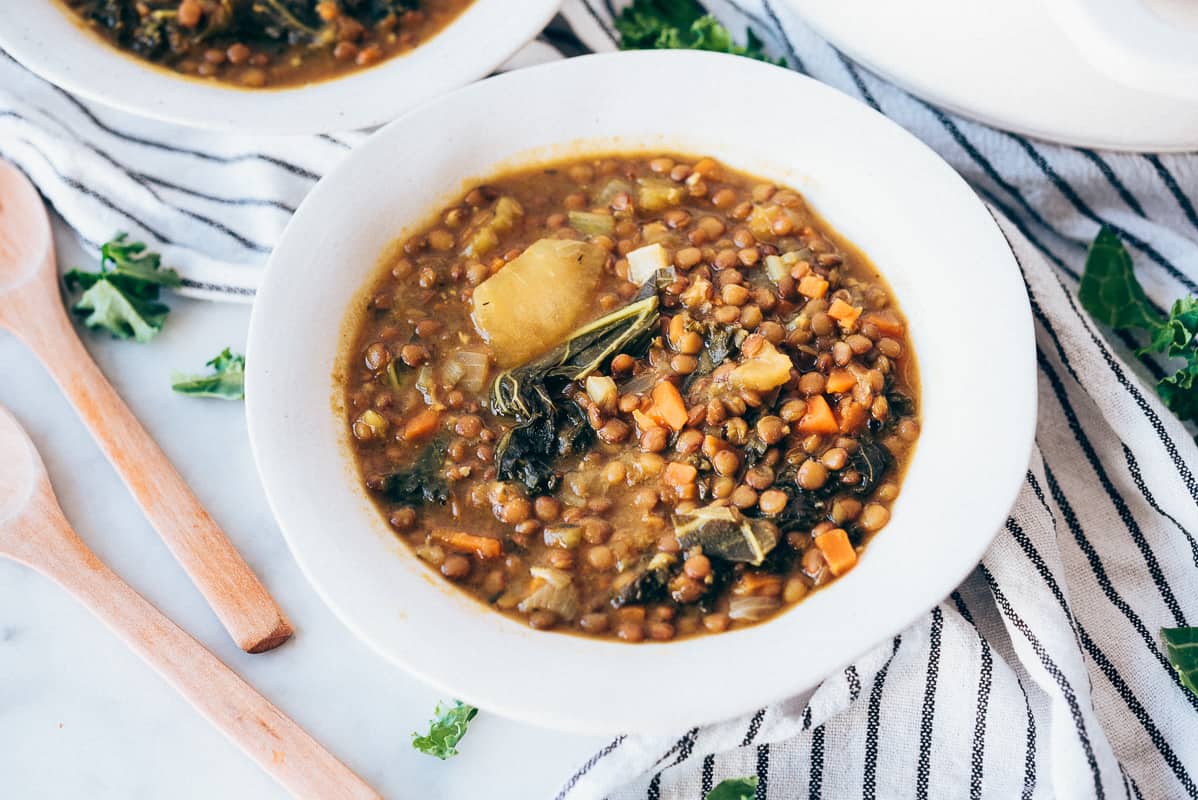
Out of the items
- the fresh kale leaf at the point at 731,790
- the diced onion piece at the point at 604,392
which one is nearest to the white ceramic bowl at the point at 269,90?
the diced onion piece at the point at 604,392

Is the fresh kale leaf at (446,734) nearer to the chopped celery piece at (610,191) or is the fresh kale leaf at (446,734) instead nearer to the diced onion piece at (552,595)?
the diced onion piece at (552,595)

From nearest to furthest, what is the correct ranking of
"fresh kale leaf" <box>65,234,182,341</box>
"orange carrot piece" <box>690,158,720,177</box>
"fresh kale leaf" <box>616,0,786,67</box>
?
"orange carrot piece" <box>690,158,720,177</box> → "fresh kale leaf" <box>65,234,182,341</box> → "fresh kale leaf" <box>616,0,786,67</box>

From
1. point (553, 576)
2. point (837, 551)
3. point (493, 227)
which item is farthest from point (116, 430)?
point (837, 551)

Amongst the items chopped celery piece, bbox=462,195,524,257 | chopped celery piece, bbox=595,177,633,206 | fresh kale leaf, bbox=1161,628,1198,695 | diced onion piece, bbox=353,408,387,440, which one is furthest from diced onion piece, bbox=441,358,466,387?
fresh kale leaf, bbox=1161,628,1198,695

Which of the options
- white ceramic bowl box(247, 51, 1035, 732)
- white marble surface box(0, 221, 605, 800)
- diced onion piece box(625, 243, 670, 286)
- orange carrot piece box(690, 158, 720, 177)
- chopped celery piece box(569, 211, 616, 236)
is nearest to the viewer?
white ceramic bowl box(247, 51, 1035, 732)

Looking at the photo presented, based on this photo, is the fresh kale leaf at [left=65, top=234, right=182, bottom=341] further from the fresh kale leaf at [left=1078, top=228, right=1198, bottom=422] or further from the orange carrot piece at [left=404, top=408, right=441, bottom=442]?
the fresh kale leaf at [left=1078, top=228, right=1198, bottom=422]

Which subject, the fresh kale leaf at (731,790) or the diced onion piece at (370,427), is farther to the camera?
the diced onion piece at (370,427)

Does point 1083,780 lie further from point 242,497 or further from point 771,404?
point 242,497
